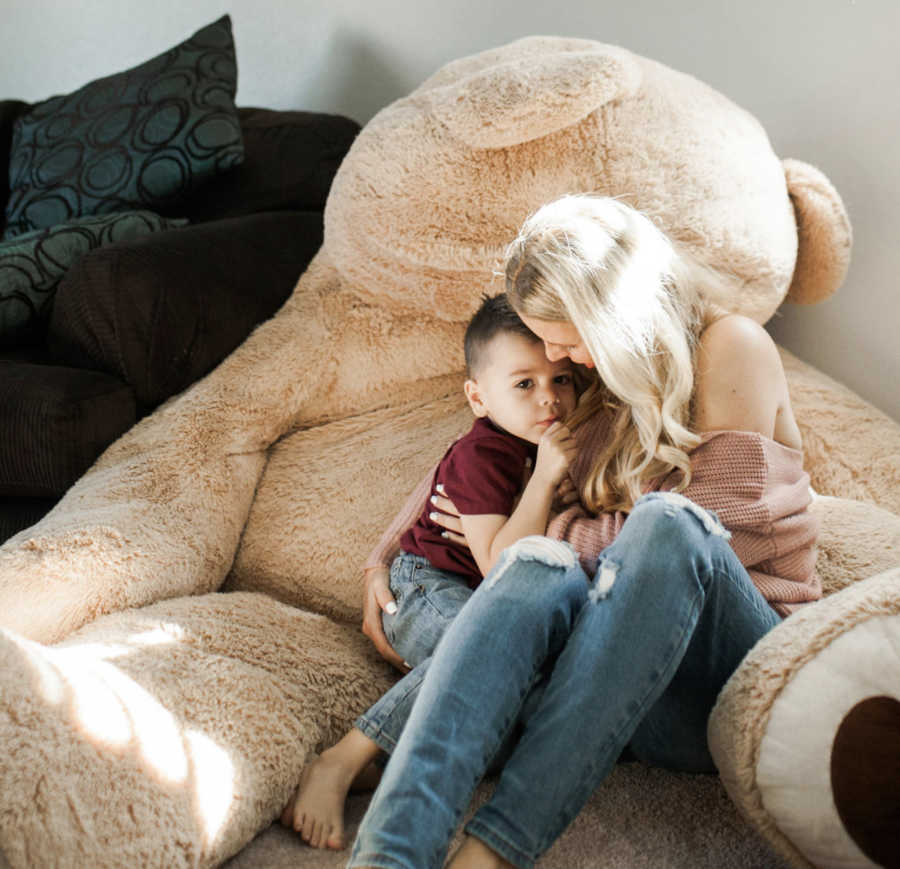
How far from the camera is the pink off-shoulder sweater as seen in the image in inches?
40.0

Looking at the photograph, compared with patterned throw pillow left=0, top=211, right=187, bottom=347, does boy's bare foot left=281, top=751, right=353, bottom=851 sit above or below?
below

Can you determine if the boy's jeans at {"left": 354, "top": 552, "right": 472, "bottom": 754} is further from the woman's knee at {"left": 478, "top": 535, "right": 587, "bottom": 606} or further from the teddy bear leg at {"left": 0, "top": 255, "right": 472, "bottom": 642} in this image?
the teddy bear leg at {"left": 0, "top": 255, "right": 472, "bottom": 642}

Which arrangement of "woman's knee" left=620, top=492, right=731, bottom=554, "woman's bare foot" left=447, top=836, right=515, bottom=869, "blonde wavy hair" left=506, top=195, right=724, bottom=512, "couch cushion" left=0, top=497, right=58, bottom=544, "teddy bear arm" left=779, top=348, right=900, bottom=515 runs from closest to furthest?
"woman's bare foot" left=447, top=836, right=515, bottom=869 → "woman's knee" left=620, top=492, right=731, bottom=554 → "blonde wavy hair" left=506, top=195, right=724, bottom=512 → "teddy bear arm" left=779, top=348, right=900, bottom=515 → "couch cushion" left=0, top=497, right=58, bottom=544

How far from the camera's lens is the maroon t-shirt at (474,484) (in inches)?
44.3

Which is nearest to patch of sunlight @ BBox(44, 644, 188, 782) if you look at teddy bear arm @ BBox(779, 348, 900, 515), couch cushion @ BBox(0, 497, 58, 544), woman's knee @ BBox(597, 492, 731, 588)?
woman's knee @ BBox(597, 492, 731, 588)

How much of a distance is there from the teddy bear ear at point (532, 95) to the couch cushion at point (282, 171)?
68 cm

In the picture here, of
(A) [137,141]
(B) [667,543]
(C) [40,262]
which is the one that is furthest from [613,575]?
(A) [137,141]

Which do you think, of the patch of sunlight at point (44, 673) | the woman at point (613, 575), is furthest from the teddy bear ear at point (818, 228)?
the patch of sunlight at point (44, 673)

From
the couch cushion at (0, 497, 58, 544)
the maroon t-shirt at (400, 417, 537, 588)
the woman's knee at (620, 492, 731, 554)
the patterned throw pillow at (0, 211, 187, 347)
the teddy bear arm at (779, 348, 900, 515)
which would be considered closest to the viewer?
the woman's knee at (620, 492, 731, 554)

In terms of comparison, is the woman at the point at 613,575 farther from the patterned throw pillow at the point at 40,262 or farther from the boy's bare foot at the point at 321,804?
the patterned throw pillow at the point at 40,262

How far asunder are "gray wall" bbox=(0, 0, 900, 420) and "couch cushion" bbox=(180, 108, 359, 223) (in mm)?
265

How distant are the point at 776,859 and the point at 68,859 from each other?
65cm

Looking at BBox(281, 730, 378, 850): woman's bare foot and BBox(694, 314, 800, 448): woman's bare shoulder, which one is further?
BBox(694, 314, 800, 448): woman's bare shoulder

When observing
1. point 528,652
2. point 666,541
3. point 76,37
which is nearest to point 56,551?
point 528,652
